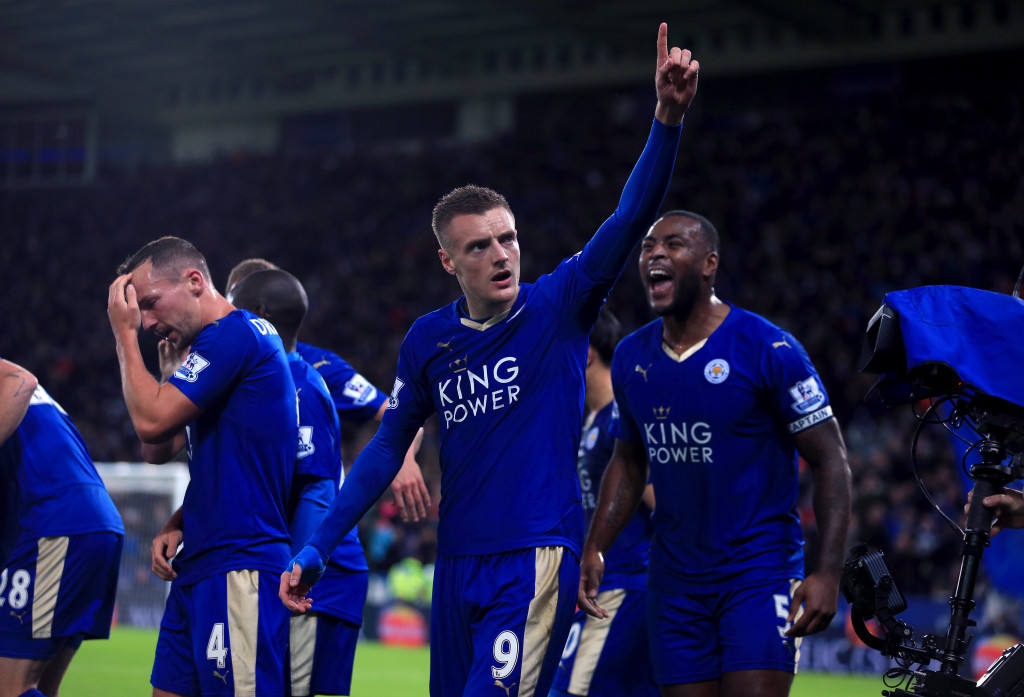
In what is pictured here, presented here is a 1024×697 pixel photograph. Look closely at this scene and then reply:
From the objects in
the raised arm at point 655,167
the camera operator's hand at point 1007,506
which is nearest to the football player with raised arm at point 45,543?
the raised arm at point 655,167

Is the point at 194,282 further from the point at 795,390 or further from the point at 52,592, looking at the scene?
the point at 795,390

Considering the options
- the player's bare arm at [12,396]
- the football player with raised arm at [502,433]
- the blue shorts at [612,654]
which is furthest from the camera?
the blue shorts at [612,654]

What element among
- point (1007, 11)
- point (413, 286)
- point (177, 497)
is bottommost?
point (177, 497)

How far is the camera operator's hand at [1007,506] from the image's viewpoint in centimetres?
334

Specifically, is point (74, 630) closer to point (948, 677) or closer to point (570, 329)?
point (570, 329)

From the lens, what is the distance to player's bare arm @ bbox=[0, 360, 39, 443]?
14.8 ft

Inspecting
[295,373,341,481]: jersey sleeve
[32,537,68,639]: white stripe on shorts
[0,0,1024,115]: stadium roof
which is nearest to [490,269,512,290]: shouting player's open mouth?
[295,373,341,481]: jersey sleeve

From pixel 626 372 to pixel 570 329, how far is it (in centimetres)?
113

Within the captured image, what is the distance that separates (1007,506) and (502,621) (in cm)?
155

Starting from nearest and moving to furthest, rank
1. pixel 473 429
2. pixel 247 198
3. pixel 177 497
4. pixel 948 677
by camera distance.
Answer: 1. pixel 948 677
2. pixel 473 429
3. pixel 177 497
4. pixel 247 198

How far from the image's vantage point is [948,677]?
320 centimetres

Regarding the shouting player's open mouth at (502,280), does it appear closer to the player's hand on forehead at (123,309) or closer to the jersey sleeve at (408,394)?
the jersey sleeve at (408,394)

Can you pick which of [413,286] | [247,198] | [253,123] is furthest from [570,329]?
[253,123]

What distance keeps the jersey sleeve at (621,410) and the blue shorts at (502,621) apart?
132 cm
